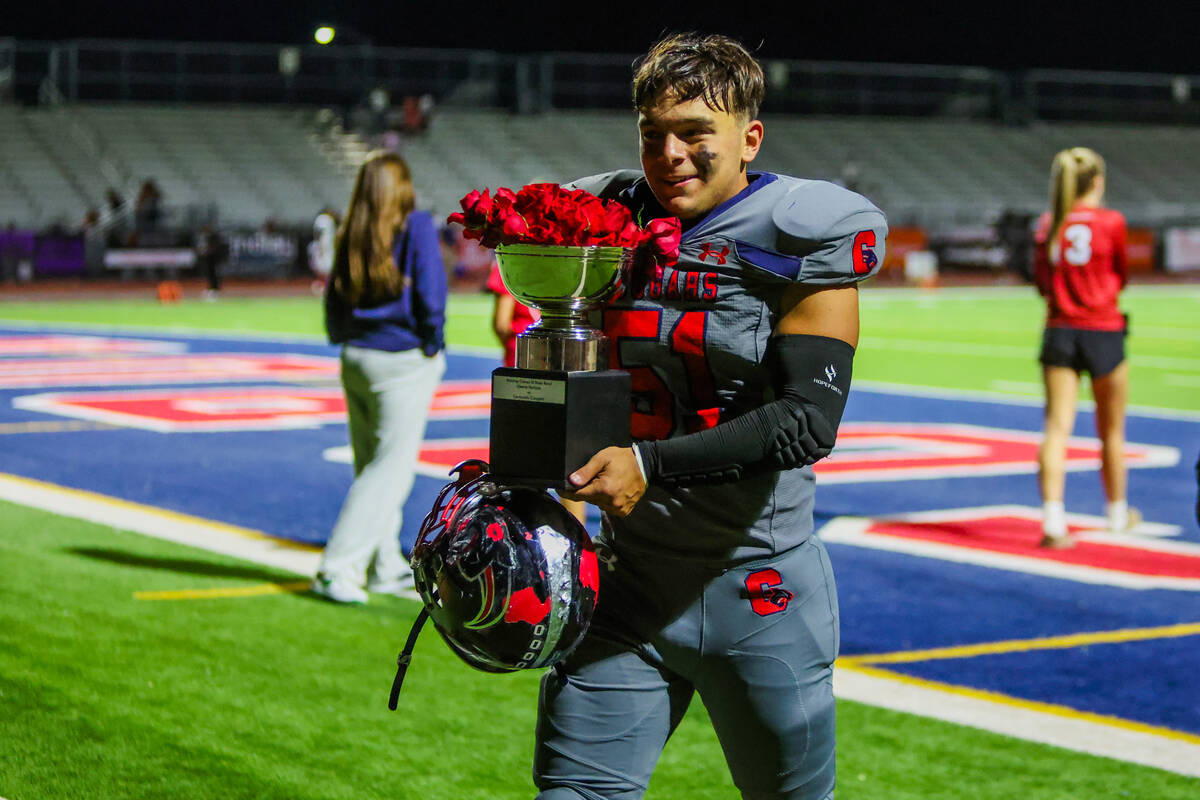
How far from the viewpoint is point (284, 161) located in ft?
141

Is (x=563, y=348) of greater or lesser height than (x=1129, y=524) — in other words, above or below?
above

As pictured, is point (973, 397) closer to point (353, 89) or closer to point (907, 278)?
point (907, 278)

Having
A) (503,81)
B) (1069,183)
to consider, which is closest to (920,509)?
(1069,183)

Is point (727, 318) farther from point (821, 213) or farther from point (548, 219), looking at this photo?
point (548, 219)

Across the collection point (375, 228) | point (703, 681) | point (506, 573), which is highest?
point (375, 228)

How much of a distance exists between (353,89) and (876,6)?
16.4 m

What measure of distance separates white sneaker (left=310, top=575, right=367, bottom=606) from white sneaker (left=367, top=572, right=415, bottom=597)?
0.24 m

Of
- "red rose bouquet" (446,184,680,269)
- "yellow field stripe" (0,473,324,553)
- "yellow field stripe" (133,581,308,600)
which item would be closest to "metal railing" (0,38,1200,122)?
"yellow field stripe" (0,473,324,553)

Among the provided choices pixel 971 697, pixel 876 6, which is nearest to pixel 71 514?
pixel 971 697

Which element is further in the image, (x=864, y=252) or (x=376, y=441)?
(x=376, y=441)

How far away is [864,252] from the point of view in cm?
285

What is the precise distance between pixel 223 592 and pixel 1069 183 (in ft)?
14.5

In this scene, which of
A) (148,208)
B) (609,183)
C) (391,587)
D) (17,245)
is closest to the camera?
(609,183)

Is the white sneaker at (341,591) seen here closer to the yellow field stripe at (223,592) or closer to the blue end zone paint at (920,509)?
the yellow field stripe at (223,592)
